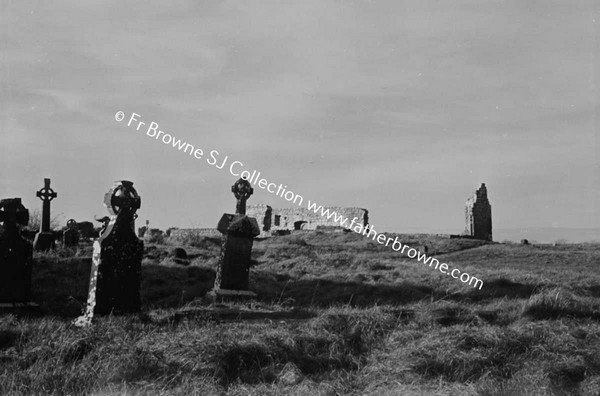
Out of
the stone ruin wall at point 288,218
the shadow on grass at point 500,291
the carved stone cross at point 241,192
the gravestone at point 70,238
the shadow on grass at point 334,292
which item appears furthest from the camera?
the stone ruin wall at point 288,218

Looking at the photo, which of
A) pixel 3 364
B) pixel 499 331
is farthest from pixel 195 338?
pixel 499 331

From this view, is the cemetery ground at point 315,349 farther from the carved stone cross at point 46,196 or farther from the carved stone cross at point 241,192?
the carved stone cross at point 46,196

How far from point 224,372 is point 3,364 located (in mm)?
2063

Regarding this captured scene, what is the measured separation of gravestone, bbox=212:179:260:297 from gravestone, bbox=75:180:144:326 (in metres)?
3.08

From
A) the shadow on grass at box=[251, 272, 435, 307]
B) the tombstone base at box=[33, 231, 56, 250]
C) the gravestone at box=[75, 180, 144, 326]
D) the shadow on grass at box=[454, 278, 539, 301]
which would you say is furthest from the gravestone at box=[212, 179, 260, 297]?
the tombstone base at box=[33, 231, 56, 250]

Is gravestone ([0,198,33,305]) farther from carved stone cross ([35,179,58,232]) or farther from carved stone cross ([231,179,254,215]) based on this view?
carved stone cross ([35,179,58,232])

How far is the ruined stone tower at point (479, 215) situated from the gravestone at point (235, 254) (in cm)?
2368

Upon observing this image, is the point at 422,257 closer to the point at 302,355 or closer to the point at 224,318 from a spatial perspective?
the point at 224,318

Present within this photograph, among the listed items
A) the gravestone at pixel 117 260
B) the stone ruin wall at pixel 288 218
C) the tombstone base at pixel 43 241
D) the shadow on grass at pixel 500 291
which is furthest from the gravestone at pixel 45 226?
the stone ruin wall at pixel 288 218

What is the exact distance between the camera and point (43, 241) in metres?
18.5

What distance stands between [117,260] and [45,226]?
523 inches

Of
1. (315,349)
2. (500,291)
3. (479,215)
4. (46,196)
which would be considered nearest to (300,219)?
(479,215)

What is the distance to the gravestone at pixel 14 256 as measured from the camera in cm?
942

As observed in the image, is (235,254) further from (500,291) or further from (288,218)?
(288,218)
